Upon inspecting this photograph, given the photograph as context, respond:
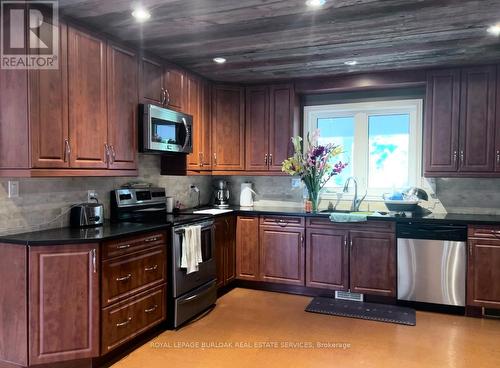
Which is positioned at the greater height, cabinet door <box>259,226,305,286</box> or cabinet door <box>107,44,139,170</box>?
cabinet door <box>107,44,139,170</box>

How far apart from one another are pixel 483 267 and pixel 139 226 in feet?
10.2

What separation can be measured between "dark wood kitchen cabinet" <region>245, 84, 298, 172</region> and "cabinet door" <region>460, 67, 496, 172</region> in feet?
5.87

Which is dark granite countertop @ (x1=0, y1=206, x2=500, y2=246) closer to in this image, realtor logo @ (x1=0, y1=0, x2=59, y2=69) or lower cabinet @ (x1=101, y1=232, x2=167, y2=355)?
lower cabinet @ (x1=101, y1=232, x2=167, y2=355)

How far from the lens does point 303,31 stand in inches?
117

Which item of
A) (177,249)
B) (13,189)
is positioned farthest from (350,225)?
(13,189)

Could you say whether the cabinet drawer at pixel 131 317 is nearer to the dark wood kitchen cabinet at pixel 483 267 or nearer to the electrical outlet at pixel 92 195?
the electrical outlet at pixel 92 195

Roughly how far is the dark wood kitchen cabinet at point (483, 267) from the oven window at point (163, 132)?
2940 millimetres

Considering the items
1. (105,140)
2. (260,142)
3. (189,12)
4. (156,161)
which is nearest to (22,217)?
(105,140)

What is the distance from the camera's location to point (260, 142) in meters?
4.69

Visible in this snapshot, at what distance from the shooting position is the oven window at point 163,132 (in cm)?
347

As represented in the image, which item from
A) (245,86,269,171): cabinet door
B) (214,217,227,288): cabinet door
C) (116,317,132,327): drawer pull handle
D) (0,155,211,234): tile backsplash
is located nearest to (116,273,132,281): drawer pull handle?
(116,317,132,327): drawer pull handle

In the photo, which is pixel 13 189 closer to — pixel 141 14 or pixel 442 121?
pixel 141 14

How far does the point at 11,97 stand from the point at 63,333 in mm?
1566

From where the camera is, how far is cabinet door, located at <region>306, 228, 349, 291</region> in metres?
4.07
